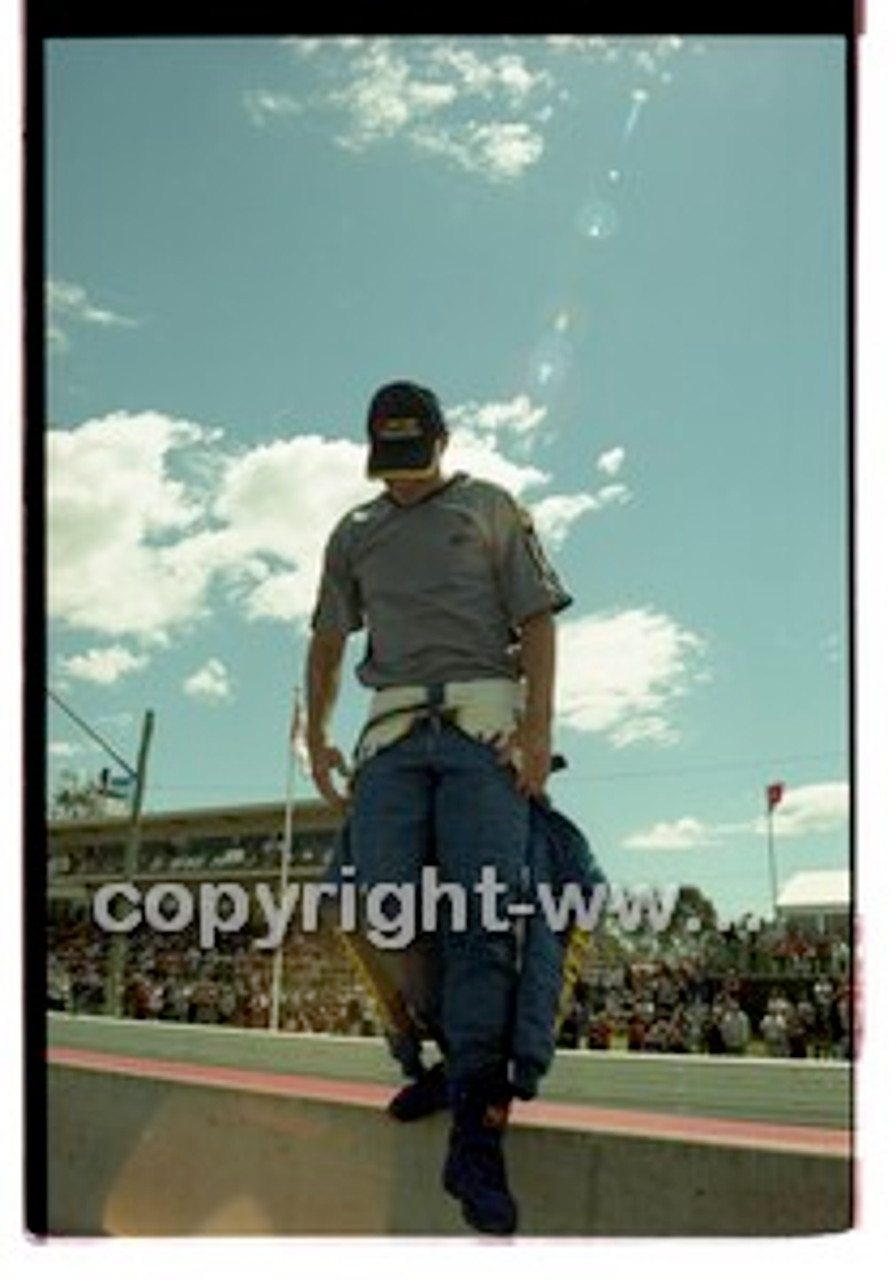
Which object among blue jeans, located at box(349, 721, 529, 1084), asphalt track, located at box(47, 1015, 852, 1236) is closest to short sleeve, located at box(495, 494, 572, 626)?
A: blue jeans, located at box(349, 721, 529, 1084)

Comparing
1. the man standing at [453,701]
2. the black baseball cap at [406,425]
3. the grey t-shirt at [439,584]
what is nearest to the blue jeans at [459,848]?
the man standing at [453,701]

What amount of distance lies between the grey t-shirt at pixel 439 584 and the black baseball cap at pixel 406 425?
83 mm

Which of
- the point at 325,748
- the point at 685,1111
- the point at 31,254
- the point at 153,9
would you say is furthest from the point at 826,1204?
the point at 153,9

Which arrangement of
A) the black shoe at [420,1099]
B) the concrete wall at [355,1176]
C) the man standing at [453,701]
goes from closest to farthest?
1. the concrete wall at [355,1176]
2. the man standing at [453,701]
3. the black shoe at [420,1099]

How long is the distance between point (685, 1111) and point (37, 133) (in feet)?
5.75

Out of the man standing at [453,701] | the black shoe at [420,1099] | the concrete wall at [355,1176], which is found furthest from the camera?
the black shoe at [420,1099]

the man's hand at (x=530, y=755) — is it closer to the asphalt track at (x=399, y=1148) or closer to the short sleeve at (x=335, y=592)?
the short sleeve at (x=335, y=592)

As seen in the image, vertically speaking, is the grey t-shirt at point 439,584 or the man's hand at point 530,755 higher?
the grey t-shirt at point 439,584

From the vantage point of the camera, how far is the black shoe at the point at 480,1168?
2326 millimetres

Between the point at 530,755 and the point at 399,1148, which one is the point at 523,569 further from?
the point at 399,1148

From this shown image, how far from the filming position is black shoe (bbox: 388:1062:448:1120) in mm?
2477

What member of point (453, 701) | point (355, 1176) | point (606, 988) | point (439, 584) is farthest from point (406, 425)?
point (355, 1176)

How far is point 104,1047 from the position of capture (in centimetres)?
259

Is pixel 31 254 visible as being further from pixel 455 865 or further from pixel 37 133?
pixel 455 865
